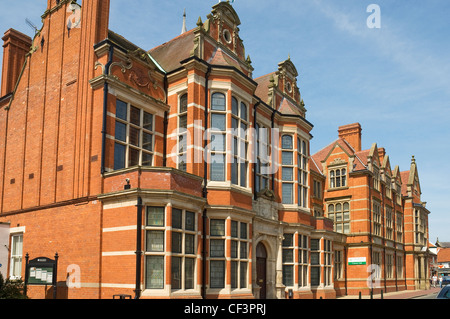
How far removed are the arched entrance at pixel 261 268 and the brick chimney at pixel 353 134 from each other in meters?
25.3

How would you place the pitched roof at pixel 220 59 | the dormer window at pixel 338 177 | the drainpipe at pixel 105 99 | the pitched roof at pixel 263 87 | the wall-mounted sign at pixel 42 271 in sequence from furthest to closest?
the dormer window at pixel 338 177, the pitched roof at pixel 263 87, the pitched roof at pixel 220 59, the drainpipe at pixel 105 99, the wall-mounted sign at pixel 42 271

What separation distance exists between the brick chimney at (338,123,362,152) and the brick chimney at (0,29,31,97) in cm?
3228

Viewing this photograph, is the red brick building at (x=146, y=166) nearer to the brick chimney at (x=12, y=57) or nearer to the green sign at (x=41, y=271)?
the brick chimney at (x=12, y=57)

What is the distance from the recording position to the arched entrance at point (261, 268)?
77.5 ft

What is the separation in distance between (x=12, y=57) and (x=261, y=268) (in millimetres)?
18078

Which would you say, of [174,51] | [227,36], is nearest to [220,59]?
[227,36]

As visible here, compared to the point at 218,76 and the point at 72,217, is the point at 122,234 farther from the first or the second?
the point at 218,76

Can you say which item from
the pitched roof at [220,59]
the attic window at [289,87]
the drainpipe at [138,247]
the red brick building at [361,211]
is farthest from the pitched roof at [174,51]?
the red brick building at [361,211]

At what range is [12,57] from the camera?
25531mm

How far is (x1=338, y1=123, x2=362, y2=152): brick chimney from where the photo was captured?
4653 centimetres

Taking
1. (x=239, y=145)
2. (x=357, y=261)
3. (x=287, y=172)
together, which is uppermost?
(x=239, y=145)

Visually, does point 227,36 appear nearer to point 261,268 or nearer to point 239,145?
point 239,145

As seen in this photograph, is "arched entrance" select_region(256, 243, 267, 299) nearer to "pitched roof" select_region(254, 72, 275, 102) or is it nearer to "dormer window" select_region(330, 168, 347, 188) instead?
"pitched roof" select_region(254, 72, 275, 102)

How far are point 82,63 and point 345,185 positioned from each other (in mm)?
27940
